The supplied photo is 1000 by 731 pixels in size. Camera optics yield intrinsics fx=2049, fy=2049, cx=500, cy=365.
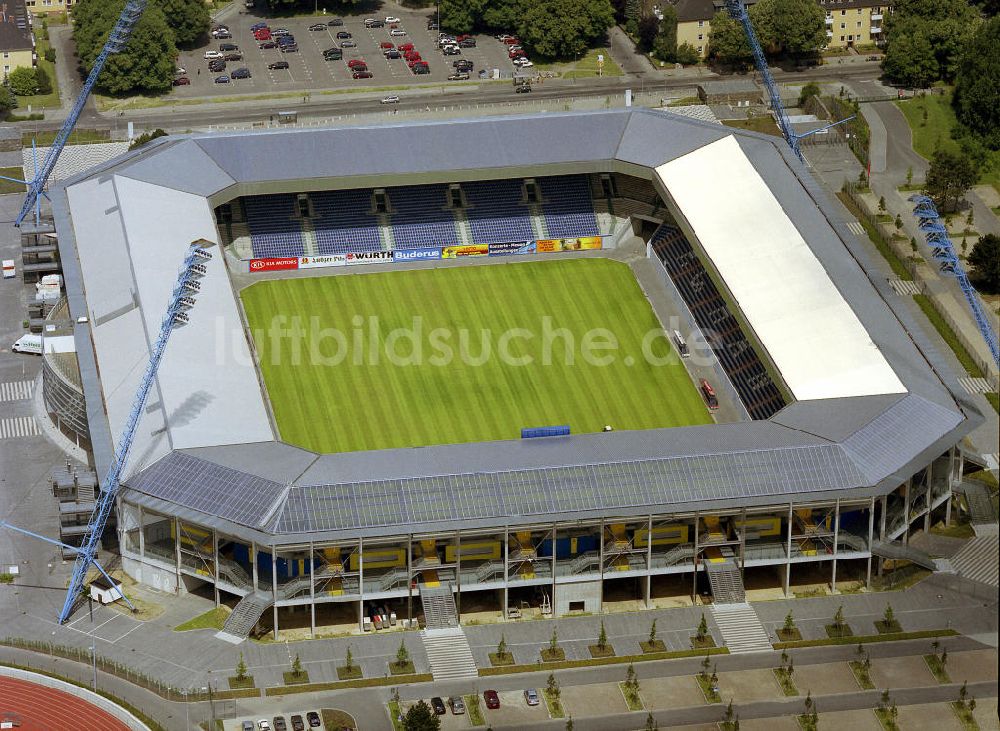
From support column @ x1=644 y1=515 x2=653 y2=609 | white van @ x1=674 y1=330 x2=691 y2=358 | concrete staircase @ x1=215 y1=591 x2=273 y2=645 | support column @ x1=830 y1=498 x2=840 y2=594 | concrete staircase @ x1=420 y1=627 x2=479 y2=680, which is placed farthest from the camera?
white van @ x1=674 y1=330 x2=691 y2=358

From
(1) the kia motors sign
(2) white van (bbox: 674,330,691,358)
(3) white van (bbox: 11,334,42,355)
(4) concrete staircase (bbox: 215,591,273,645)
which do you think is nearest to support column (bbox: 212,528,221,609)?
(4) concrete staircase (bbox: 215,591,273,645)

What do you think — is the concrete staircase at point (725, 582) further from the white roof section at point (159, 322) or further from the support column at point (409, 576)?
the white roof section at point (159, 322)

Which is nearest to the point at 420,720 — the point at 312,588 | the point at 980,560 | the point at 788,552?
the point at 312,588

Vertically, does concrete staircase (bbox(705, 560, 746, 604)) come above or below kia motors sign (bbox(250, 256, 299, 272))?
below

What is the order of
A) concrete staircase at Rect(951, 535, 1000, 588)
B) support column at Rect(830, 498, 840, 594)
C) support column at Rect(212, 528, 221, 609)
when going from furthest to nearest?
support column at Rect(830, 498, 840, 594), support column at Rect(212, 528, 221, 609), concrete staircase at Rect(951, 535, 1000, 588)

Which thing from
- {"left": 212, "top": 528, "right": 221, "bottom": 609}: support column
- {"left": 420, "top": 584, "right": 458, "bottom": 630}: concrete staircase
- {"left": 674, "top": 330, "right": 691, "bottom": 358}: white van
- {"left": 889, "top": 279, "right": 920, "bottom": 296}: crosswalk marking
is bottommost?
{"left": 889, "top": 279, "right": 920, "bottom": 296}: crosswalk marking

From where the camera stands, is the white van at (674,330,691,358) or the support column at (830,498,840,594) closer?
the support column at (830,498,840,594)

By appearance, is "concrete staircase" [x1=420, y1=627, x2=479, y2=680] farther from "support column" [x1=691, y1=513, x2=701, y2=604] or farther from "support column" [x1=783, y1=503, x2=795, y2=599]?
"support column" [x1=783, y1=503, x2=795, y2=599]
